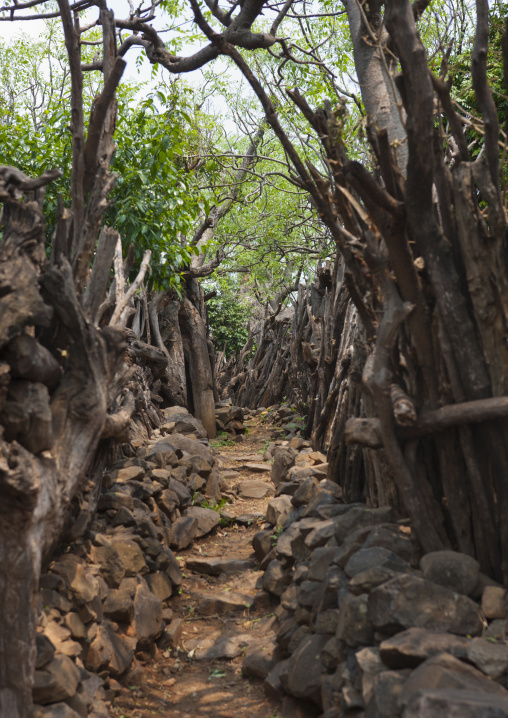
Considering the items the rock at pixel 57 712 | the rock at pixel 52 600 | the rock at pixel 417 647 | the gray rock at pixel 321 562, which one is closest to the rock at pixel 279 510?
the gray rock at pixel 321 562

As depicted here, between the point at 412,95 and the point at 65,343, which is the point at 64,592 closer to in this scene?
the point at 65,343

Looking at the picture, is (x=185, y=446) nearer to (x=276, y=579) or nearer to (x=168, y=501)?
(x=168, y=501)

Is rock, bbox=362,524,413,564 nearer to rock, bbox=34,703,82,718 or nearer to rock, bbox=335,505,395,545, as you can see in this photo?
rock, bbox=335,505,395,545

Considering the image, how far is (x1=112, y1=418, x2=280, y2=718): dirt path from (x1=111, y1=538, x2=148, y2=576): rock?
63cm

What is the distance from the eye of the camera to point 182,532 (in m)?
6.73

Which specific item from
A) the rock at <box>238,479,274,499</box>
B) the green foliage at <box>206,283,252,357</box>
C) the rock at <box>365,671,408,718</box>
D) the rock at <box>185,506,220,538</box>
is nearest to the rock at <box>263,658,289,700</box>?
Result: the rock at <box>365,671,408,718</box>

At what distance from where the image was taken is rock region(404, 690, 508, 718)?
2287mm

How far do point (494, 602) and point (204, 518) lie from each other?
460 cm

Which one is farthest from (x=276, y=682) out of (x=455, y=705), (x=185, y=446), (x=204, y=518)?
(x=185, y=446)

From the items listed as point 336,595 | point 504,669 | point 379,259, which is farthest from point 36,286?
point 504,669

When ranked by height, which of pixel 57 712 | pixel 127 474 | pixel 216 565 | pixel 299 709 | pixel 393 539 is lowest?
pixel 299 709

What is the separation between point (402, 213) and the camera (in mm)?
3645

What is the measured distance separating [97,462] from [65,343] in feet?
5.53

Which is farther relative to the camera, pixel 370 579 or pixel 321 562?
pixel 321 562
